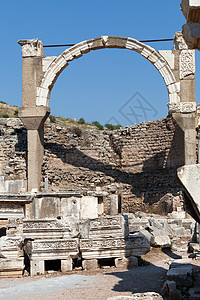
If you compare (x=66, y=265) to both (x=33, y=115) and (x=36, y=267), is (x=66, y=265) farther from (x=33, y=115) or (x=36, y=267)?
(x=33, y=115)

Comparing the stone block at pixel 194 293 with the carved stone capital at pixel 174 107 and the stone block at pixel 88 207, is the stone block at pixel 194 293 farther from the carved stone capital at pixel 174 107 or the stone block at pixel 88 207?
the carved stone capital at pixel 174 107

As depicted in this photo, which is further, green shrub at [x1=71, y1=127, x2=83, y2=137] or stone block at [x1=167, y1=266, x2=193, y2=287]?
green shrub at [x1=71, y1=127, x2=83, y2=137]

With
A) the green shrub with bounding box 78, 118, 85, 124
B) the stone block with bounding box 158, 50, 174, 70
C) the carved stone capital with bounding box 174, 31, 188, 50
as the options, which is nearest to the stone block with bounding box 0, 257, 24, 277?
the stone block with bounding box 158, 50, 174, 70

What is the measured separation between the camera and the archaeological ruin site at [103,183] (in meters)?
7.01

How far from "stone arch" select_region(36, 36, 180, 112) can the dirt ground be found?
9.20 m

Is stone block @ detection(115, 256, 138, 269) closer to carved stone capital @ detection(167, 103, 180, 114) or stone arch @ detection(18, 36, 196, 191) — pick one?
stone arch @ detection(18, 36, 196, 191)

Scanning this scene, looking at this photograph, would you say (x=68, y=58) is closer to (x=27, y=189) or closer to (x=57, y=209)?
(x=27, y=189)

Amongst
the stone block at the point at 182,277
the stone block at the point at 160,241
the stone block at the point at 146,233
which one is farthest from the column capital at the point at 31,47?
the stone block at the point at 182,277

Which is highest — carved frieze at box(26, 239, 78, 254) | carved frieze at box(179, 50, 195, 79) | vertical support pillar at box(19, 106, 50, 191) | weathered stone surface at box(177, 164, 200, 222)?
carved frieze at box(179, 50, 195, 79)

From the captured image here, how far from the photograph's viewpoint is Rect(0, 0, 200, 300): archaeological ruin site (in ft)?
23.0

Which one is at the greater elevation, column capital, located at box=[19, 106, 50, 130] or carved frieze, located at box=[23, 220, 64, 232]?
column capital, located at box=[19, 106, 50, 130]

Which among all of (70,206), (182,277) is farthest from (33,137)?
(182,277)

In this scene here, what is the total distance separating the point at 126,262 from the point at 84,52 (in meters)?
10.0

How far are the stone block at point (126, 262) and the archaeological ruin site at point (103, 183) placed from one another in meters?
0.02
